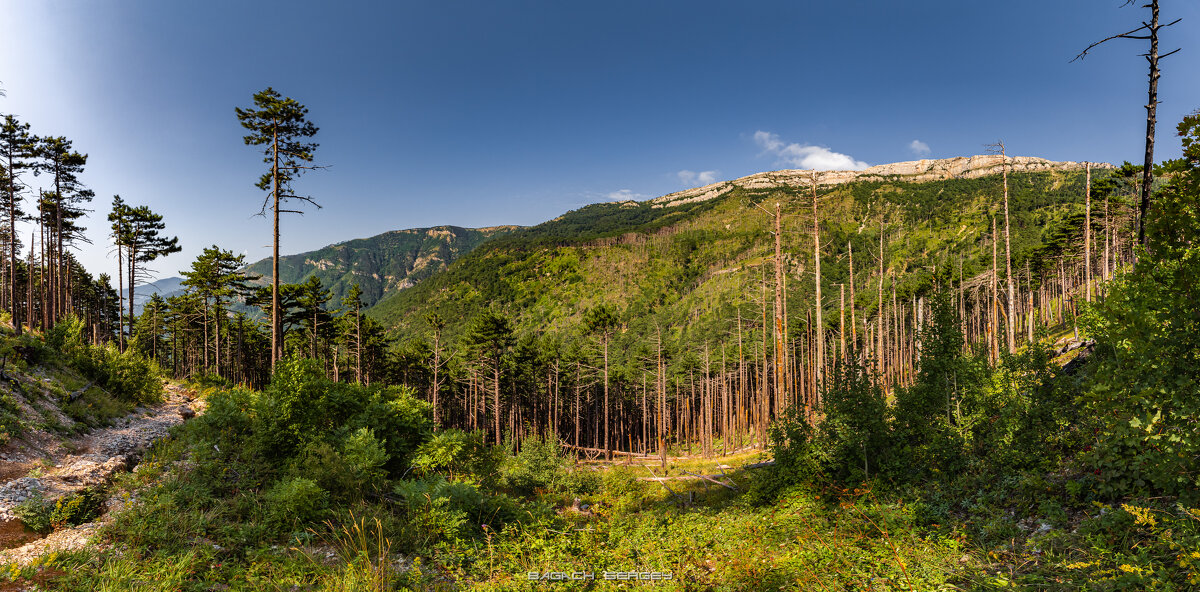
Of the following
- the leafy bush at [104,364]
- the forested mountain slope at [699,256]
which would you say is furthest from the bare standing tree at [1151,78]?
the forested mountain slope at [699,256]

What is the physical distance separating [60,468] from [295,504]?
19.1 ft

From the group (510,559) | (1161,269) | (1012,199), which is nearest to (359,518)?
(510,559)

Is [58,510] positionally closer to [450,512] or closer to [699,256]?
[450,512]

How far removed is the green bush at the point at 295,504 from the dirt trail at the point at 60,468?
202 cm

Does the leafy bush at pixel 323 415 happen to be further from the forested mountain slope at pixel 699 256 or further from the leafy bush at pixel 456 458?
the forested mountain slope at pixel 699 256

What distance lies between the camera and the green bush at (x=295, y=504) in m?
7.00

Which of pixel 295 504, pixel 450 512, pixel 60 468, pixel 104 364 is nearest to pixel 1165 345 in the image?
pixel 450 512

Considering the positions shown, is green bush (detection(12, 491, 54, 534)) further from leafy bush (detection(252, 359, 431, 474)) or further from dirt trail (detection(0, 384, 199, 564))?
leafy bush (detection(252, 359, 431, 474))

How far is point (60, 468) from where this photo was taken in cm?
845

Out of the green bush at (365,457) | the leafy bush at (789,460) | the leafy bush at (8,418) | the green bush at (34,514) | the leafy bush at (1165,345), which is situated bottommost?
the leafy bush at (789,460)

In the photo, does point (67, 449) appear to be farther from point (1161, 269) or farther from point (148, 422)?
point (1161, 269)

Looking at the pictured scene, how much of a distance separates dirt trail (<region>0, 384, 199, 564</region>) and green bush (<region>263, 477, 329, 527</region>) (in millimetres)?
2016

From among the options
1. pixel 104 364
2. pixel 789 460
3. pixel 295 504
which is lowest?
pixel 789 460

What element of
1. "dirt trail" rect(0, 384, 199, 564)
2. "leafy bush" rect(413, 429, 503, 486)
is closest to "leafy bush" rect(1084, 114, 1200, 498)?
"leafy bush" rect(413, 429, 503, 486)
